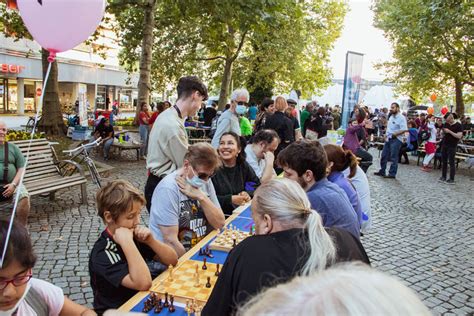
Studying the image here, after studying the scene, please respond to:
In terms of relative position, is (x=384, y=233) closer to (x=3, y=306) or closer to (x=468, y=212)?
(x=468, y=212)

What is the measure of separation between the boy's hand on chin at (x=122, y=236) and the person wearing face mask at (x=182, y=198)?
0.71 metres

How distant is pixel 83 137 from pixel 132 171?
12.2ft

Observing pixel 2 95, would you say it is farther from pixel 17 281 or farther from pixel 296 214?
pixel 296 214

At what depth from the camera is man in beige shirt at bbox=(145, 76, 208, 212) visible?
11.5 feet

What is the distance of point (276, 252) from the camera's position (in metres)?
1.67

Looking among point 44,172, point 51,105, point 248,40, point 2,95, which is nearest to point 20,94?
point 2,95

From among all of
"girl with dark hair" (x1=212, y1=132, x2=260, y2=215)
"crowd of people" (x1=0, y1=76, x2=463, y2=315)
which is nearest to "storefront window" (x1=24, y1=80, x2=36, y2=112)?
"girl with dark hair" (x1=212, y1=132, x2=260, y2=215)

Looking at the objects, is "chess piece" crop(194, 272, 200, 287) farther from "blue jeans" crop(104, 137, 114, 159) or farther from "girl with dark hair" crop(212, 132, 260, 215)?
"blue jeans" crop(104, 137, 114, 159)

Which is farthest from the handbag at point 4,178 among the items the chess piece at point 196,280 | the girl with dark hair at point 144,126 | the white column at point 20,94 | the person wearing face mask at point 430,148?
the white column at point 20,94

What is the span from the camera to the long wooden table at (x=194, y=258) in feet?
6.75

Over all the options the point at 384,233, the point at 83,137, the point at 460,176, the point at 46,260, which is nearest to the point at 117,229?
the point at 46,260

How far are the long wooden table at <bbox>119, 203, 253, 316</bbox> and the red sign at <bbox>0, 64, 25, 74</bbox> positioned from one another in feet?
90.8

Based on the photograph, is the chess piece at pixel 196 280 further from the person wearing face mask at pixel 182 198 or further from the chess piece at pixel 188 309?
the person wearing face mask at pixel 182 198

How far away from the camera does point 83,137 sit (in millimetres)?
12453
